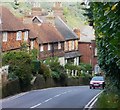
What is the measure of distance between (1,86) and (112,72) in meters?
10.1

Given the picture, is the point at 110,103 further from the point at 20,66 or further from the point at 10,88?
the point at 20,66

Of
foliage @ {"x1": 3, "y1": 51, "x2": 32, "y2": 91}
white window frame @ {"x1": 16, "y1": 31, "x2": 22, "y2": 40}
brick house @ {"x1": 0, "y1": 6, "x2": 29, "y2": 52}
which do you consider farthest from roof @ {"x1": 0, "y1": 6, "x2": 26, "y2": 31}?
foliage @ {"x1": 3, "y1": 51, "x2": 32, "y2": 91}

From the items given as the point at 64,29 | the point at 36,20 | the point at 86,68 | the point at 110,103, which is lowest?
the point at 110,103

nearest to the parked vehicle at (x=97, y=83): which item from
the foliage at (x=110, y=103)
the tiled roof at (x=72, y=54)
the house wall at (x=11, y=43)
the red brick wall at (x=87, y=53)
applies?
the house wall at (x=11, y=43)

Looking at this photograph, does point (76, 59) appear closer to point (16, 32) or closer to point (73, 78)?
point (73, 78)

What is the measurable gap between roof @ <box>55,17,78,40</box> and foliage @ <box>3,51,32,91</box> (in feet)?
110

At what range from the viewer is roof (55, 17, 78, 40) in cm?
6831

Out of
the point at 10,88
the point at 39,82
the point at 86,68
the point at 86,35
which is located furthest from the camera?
the point at 86,35

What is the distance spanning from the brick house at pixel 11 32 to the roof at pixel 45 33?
12.9 ft

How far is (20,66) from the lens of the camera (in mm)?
33344

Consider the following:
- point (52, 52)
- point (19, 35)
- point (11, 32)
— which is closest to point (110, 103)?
point (11, 32)

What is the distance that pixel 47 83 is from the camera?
43.5 metres

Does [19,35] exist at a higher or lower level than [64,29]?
lower

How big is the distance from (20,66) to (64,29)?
3698 cm
